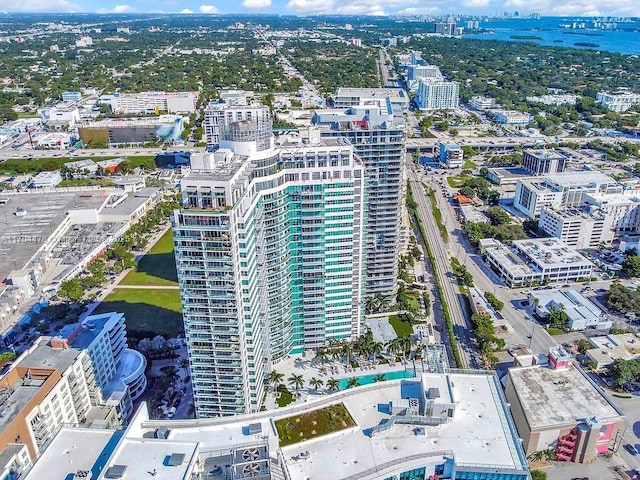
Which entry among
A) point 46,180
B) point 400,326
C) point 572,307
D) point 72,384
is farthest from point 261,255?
point 46,180

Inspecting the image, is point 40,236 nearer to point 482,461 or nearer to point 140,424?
point 140,424

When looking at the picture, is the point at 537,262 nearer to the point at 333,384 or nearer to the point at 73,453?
the point at 333,384

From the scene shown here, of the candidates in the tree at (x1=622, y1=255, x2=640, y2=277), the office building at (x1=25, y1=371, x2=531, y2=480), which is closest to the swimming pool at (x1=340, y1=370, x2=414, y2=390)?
the office building at (x1=25, y1=371, x2=531, y2=480)

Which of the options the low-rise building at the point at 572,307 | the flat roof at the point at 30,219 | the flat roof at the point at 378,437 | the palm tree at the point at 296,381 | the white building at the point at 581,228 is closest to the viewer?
the flat roof at the point at 378,437

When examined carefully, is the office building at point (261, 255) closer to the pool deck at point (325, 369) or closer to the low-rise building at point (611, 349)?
the pool deck at point (325, 369)

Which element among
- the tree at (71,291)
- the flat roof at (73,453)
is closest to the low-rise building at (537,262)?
the tree at (71,291)

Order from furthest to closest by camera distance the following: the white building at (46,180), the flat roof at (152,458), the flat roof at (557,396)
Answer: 1. the white building at (46,180)
2. the flat roof at (557,396)
3. the flat roof at (152,458)

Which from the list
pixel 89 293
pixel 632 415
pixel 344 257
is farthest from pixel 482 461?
pixel 89 293
